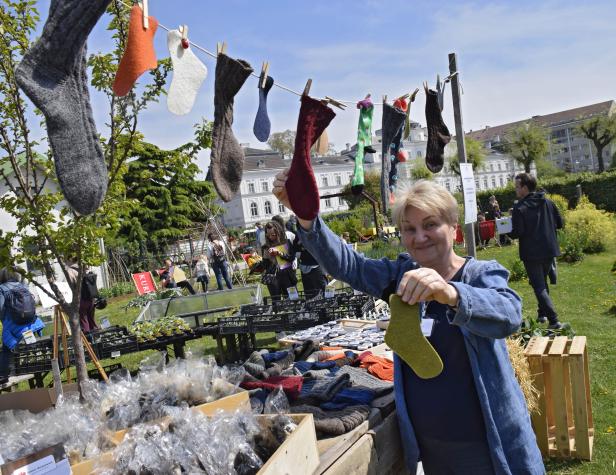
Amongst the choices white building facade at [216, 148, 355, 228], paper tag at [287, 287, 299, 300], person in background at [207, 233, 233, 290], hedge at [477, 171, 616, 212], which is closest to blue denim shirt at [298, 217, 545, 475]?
paper tag at [287, 287, 299, 300]

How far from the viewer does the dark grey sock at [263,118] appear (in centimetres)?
276

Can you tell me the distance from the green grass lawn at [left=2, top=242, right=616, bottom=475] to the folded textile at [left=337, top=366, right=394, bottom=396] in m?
0.93

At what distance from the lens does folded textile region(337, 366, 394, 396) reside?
2500 millimetres

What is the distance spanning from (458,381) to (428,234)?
0.51 m

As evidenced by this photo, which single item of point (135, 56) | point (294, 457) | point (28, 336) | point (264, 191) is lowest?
point (28, 336)

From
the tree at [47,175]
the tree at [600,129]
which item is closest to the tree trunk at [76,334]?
the tree at [47,175]

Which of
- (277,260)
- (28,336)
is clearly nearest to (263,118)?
(277,260)

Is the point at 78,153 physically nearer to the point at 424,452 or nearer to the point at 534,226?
the point at 424,452

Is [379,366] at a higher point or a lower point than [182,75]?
lower

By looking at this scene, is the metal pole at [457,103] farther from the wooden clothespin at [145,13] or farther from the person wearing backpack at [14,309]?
the person wearing backpack at [14,309]

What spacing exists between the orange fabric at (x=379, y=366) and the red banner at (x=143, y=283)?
10837 millimetres

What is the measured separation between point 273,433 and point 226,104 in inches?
57.4

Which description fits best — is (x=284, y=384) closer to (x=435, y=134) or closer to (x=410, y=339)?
(x=410, y=339)

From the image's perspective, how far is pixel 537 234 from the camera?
596cm
